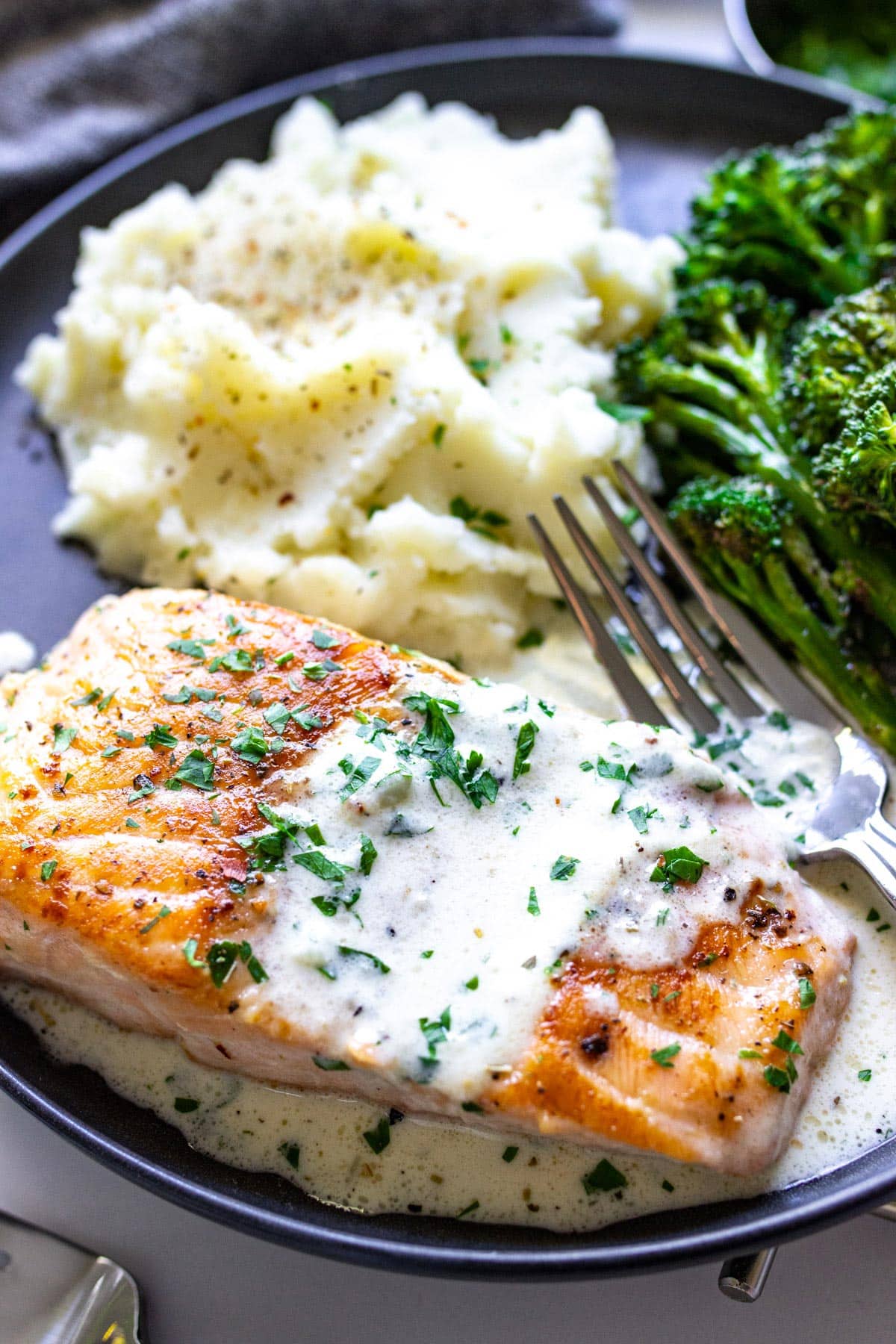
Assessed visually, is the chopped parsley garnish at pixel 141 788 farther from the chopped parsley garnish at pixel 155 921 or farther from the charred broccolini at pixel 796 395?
the charred broccolini at pixel 796 395

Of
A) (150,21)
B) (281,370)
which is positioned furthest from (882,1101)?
(150,21)

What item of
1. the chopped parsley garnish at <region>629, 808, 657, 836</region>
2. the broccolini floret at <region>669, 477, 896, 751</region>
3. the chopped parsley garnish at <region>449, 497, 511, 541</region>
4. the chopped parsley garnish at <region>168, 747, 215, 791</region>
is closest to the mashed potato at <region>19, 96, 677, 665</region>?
the chopped parsley garnish at <region>449, 497, 511, 541</region>

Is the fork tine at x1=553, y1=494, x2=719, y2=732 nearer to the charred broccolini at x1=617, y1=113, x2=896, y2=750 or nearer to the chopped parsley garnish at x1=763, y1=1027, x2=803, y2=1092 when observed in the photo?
the charred broccolini at x1=617, y1=113, x2=896, y2=750

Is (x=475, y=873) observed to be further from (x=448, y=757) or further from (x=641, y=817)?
(x=641, y=817)

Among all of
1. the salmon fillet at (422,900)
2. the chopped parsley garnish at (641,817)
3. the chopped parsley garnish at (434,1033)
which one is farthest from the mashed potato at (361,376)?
the chopped parsley garnish at (434,1033)

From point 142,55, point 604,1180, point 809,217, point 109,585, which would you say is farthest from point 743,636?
point 142,55

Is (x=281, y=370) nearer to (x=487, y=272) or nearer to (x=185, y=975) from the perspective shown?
(x=487, y=272)
